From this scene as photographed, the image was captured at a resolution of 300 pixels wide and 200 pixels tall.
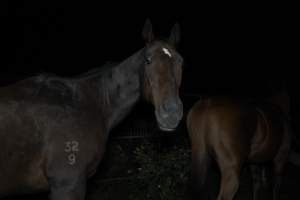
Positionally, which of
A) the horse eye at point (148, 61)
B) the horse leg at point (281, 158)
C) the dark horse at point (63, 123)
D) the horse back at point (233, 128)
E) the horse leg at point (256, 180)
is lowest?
the horse leg at point (256, 180)

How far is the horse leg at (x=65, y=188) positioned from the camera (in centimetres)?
311

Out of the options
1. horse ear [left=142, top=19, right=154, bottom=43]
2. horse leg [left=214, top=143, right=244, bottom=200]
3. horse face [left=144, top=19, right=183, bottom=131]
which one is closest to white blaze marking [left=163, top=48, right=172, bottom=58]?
horse face [left=144, top=19, right=183, bottom=131]

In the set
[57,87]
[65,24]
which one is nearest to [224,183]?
[57,87]

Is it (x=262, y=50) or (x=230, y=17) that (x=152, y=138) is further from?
(x=230, y=17)

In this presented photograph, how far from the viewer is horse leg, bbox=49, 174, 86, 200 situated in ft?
10.2

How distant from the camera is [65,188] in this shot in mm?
3125

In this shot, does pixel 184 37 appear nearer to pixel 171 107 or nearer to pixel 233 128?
pixel 233 128

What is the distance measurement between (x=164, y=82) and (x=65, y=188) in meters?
1.11

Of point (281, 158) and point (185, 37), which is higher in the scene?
point (185, 37)

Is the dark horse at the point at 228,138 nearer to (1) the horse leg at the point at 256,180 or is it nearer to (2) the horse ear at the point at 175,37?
(1) the horse leg at the point at 256,180

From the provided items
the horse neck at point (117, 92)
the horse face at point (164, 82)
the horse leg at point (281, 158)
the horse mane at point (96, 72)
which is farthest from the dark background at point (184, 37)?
the horse face at point (164, 82)

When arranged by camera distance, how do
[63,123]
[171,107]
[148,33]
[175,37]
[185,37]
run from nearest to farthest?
[171,107] → [63,123] → [148,33] → [175,37] → [185,37]

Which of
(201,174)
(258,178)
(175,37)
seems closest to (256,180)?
(258,178)

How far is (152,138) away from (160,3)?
12155mm
